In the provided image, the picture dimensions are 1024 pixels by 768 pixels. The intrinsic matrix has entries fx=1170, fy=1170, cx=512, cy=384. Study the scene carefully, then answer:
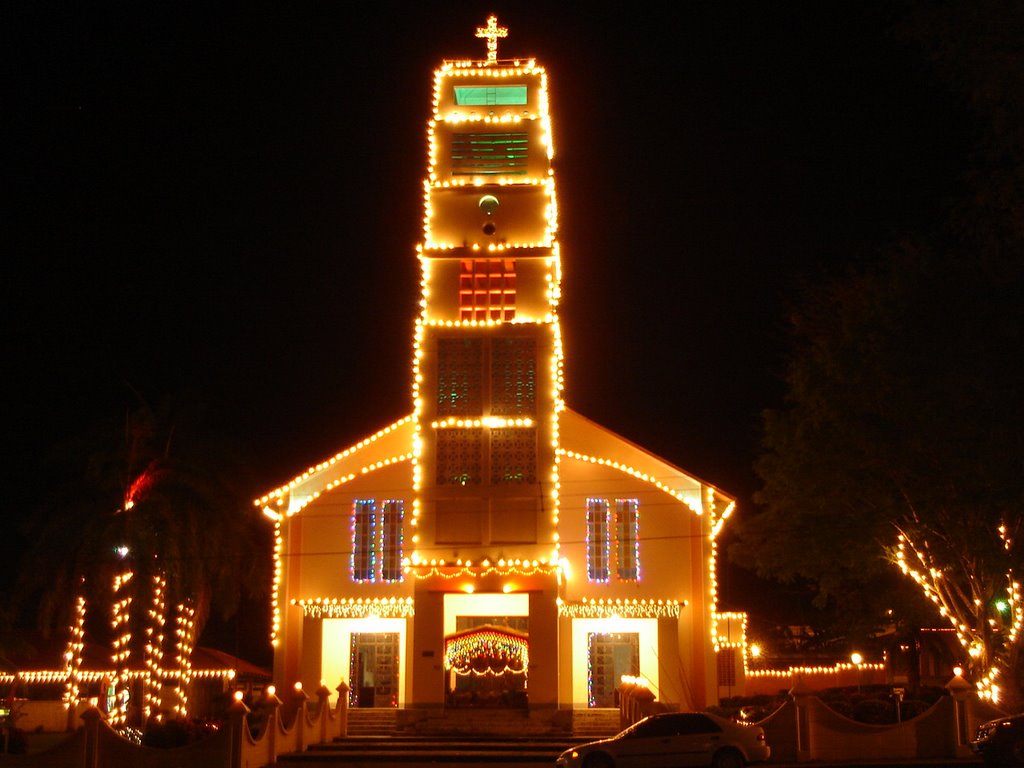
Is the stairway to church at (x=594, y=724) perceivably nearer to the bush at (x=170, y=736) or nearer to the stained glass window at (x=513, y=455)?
the stained glass window at (x=513, y=455)

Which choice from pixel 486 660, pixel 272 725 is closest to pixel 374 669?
pixel 486 660

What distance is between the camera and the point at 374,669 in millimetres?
31031

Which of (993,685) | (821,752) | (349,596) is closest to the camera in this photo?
(821,752)

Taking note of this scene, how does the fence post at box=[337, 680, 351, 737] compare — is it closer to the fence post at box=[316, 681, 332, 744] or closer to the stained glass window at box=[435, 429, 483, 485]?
the fence post at box=[316, 681, 332, 744]

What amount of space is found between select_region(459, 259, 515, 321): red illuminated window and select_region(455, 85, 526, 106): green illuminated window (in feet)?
14.8

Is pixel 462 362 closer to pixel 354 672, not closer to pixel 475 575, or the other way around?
pixel 475 575

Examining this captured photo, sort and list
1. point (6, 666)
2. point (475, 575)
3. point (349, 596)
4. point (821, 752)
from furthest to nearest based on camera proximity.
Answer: point (6, 666) < point (349, 596) < point (475, 575) < point (821, 752)

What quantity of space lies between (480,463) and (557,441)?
2143 mm

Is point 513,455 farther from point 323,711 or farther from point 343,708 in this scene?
point 323,711

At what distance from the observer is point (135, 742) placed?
23359mm

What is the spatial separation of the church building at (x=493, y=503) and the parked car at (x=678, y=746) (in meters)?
7.90

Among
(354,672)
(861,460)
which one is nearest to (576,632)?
(354,672)

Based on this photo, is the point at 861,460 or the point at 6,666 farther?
the point at 6,666

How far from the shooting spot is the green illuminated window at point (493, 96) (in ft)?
104
